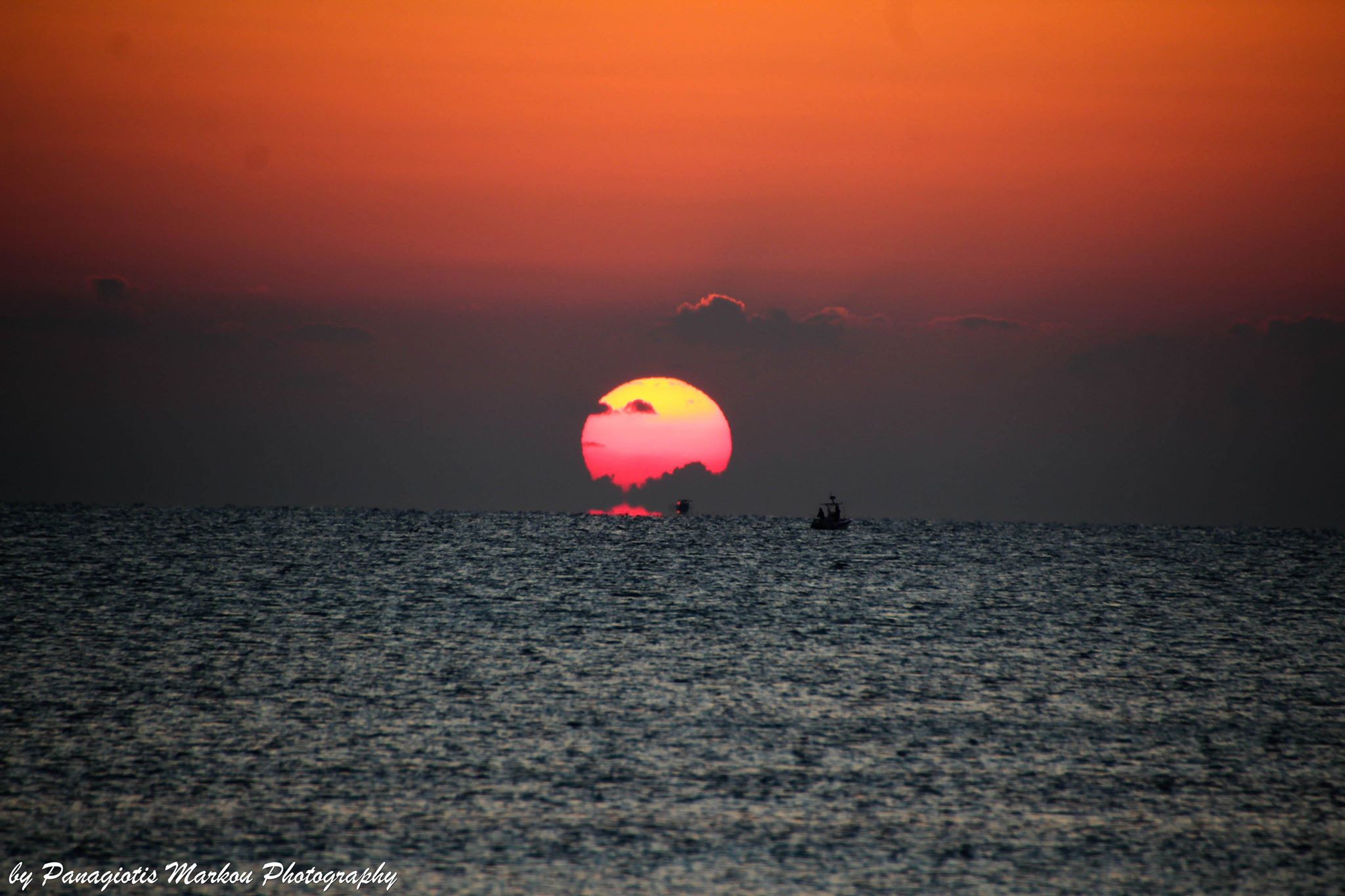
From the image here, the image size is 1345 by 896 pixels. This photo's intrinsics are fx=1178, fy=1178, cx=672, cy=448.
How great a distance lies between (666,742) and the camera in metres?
47.5

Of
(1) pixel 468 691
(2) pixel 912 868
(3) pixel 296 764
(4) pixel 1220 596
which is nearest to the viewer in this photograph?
(2) pixel 912 868

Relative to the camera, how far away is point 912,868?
3384 cm

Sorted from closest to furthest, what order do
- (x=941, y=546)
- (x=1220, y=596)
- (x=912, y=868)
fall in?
1. (x=912, y=868)
2. (x=1220, y=596)
3. (x=941, y=546)

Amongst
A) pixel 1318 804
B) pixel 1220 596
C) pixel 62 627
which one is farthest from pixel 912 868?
pixel 1220 596

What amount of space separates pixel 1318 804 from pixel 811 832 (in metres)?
19.0

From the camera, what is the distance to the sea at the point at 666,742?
33906mm

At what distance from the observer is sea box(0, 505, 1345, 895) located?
111ft

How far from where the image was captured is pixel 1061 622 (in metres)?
92.8

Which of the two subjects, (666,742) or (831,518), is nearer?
(666,742)

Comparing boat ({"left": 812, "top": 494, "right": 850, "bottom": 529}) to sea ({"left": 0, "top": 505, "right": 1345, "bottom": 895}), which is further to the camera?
boat ({"left": 812, "top": 494, "right": 850, "bottom": 529})

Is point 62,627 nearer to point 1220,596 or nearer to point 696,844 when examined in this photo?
point 696,844

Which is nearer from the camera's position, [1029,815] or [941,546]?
[1029,815]

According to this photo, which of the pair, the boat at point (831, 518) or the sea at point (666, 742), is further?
the boat at point (831, 518)

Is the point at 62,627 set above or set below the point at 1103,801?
below
